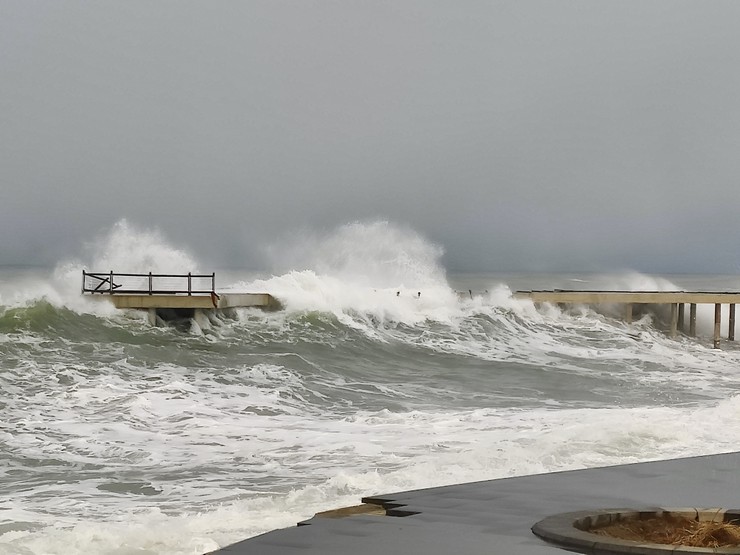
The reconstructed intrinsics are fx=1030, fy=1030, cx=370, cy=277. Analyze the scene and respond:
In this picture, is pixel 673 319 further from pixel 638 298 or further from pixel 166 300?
pixel 166 300

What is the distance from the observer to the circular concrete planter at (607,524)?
16.8ft

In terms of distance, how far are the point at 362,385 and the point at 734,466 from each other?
13.1 m

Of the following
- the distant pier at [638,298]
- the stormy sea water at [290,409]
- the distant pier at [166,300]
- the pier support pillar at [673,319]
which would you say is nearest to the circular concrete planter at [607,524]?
the stormy sea water at [290,409]

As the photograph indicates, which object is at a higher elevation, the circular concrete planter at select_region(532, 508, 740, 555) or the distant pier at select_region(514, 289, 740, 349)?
the distant pier at select_region(514, 289, 740, 349)

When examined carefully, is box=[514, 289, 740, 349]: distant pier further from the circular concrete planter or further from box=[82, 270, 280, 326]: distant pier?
the circular concrete planter

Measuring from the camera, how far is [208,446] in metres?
13.0

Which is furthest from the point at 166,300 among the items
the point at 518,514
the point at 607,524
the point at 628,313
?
the point at 607,524

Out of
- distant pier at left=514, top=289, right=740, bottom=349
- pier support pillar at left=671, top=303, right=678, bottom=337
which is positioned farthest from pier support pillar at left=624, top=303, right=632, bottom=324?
pier support pillar at left=671, top=303, right=678, bottom=337

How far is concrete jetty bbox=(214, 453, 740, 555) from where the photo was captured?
548 cm

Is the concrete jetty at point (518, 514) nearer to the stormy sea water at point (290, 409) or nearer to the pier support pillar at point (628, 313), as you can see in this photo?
the stormy sea water at point (290, 409)

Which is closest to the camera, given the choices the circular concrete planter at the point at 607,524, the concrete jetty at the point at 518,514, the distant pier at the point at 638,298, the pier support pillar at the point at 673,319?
the circular concrete planter at the point at 607,524

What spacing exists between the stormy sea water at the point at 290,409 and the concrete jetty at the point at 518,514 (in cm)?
191

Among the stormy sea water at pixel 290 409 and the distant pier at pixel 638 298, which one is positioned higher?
the distant pier at pixel 638 298

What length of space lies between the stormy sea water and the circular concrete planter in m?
2.99
